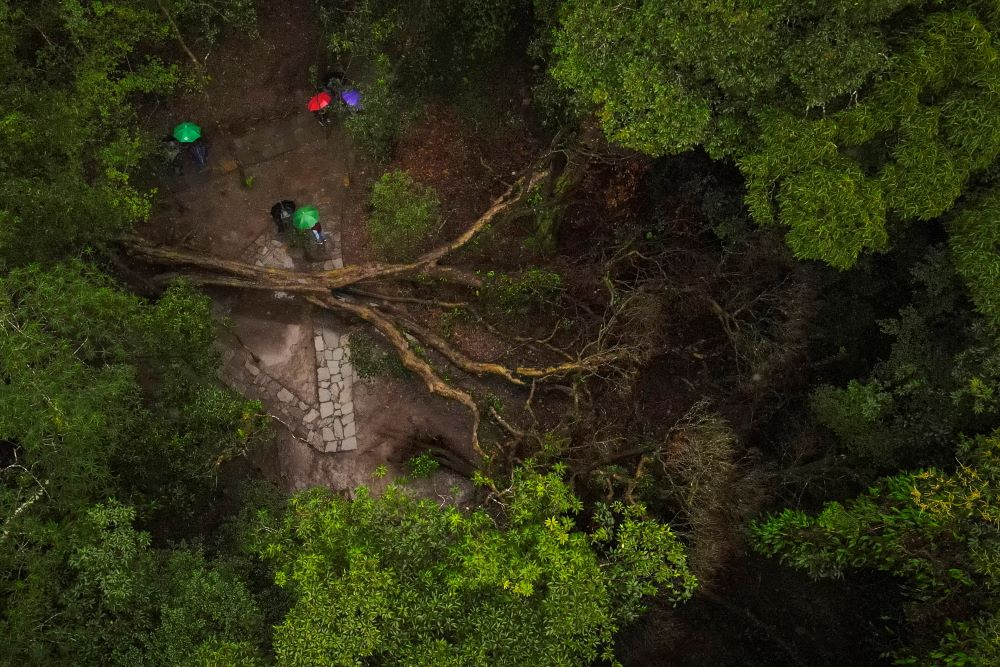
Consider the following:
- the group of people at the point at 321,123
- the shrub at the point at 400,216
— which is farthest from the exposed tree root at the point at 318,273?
the group of people at the point at 321,123

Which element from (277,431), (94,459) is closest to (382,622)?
(94,459)

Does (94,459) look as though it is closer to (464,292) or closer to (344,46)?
(464,292)

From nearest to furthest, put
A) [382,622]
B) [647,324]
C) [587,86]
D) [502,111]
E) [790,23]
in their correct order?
1. [382,622]
2. [790,23]
3. [587,86]
4. [647,324]
5. [502,111]

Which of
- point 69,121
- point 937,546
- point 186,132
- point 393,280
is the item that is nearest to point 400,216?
point 393,280

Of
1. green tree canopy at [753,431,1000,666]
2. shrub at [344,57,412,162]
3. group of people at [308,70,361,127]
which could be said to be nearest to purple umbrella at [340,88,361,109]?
group of people at [308,70,361,127]

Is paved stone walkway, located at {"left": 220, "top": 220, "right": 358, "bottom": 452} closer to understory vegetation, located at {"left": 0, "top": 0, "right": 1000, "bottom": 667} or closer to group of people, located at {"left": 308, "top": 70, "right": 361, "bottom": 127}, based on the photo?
understory vegetation, located at {"left": 0, "top": 0, "right": 1000, "bottom": 667}
